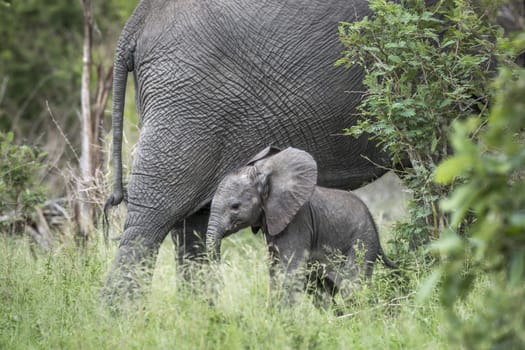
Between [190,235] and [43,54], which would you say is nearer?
[190,235]

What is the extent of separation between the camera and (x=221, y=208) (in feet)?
17.3

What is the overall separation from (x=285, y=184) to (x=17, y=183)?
3.52 meters

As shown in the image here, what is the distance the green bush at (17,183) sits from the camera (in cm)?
784

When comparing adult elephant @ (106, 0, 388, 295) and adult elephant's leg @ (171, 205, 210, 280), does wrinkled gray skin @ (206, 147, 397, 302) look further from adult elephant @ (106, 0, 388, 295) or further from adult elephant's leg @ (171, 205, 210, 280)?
adult elephant's leg @ (171, 205, 210, 280)

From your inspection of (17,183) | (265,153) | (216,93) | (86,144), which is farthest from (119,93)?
(86,144)

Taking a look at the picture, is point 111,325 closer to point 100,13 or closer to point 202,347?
point 202,347

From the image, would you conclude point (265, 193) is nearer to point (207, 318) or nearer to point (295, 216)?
point (295, 216)

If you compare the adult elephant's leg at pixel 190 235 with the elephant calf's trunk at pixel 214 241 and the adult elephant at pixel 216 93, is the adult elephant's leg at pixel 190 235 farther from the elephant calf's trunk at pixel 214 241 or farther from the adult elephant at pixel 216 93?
the elephant calf's trunk at pixel 214 241

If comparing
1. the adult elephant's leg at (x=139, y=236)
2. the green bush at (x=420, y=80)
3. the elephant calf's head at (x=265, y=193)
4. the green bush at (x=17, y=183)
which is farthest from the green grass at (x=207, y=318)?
the green bush at (x=17, y=183)

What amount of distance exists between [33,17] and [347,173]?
1173cm

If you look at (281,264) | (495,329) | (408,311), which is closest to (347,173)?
(281,264)

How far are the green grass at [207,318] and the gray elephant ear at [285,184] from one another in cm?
42

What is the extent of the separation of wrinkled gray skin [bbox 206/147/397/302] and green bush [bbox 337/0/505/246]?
361 millimetres

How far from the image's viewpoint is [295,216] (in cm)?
546
